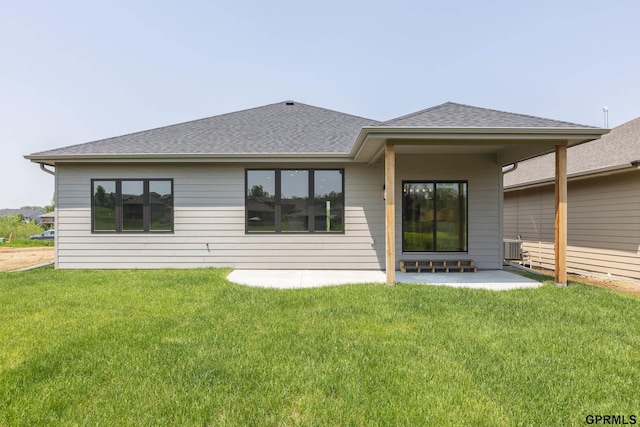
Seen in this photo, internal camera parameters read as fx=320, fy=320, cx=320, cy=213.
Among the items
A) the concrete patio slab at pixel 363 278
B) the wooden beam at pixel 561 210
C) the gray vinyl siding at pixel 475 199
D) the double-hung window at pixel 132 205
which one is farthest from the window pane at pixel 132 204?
the wooden beam at pixel 561 210

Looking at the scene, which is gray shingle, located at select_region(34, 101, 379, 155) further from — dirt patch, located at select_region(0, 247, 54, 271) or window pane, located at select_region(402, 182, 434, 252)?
dirt patch, located at select_region(0, 247, 54, 271)

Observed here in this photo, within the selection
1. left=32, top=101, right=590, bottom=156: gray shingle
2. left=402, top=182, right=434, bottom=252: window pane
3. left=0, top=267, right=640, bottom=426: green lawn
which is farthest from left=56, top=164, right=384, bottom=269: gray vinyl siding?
left=0, top=267, right=640, bottom=426: green lawn

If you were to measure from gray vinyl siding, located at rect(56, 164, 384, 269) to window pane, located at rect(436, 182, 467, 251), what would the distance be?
5.10ft

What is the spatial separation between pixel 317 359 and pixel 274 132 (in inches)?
285

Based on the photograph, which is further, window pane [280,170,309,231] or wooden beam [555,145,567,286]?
window pane [280,170,309,231]

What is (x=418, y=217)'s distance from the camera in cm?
816

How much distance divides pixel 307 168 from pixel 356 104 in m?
11.0

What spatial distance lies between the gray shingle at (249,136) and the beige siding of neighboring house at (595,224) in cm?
587

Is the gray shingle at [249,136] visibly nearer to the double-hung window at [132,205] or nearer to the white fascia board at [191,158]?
the white fascia board at [191,158]

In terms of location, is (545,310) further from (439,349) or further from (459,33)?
(459,33)

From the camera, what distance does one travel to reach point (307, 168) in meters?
7.84

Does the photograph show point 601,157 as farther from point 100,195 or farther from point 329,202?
point 100,195

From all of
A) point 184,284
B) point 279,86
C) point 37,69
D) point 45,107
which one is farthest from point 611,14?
point 45,107

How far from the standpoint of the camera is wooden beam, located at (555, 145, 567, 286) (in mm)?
5945
